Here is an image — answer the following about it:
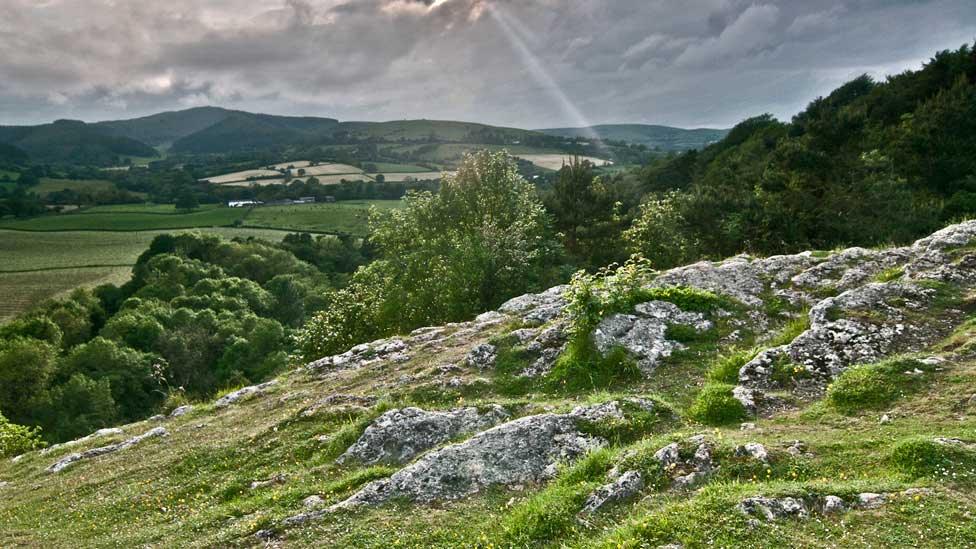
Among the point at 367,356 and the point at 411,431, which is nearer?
the point at 411,431

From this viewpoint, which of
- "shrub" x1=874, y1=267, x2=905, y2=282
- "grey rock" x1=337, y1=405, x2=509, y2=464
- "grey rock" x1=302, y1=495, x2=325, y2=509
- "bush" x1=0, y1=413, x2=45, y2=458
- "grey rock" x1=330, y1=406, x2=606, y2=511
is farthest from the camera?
"bush" x1=0, y1=413, x2=45, y2=458

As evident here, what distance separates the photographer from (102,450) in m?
20.0

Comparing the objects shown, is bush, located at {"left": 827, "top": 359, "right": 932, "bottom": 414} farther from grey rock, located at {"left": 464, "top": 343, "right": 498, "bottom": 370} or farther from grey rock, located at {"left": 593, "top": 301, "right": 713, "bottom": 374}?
grey rock, located at {"left": 464, "top": 343, "right": 498, "bottom": 370}

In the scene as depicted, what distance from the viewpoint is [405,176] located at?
194m

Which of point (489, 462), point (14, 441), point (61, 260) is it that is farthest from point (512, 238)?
point (61, 260)

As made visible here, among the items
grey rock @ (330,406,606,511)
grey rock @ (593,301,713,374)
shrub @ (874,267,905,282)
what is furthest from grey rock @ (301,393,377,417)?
shrub @ (874,267,905,282)

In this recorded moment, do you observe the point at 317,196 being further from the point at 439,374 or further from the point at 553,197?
the point at 439,374

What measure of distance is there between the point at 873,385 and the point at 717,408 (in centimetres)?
321

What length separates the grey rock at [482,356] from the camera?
715 inches

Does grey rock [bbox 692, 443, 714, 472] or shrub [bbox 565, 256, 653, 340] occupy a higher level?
shrub [bbox 565, 256, 653, 340]

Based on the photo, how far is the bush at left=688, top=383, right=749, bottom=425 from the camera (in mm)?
11961

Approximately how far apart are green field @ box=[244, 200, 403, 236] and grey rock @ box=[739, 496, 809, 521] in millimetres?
141084

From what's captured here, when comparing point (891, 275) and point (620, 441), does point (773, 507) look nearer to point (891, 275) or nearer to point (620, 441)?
point (620, 441)

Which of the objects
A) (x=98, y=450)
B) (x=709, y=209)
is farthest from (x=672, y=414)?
(x=709, y=209)
